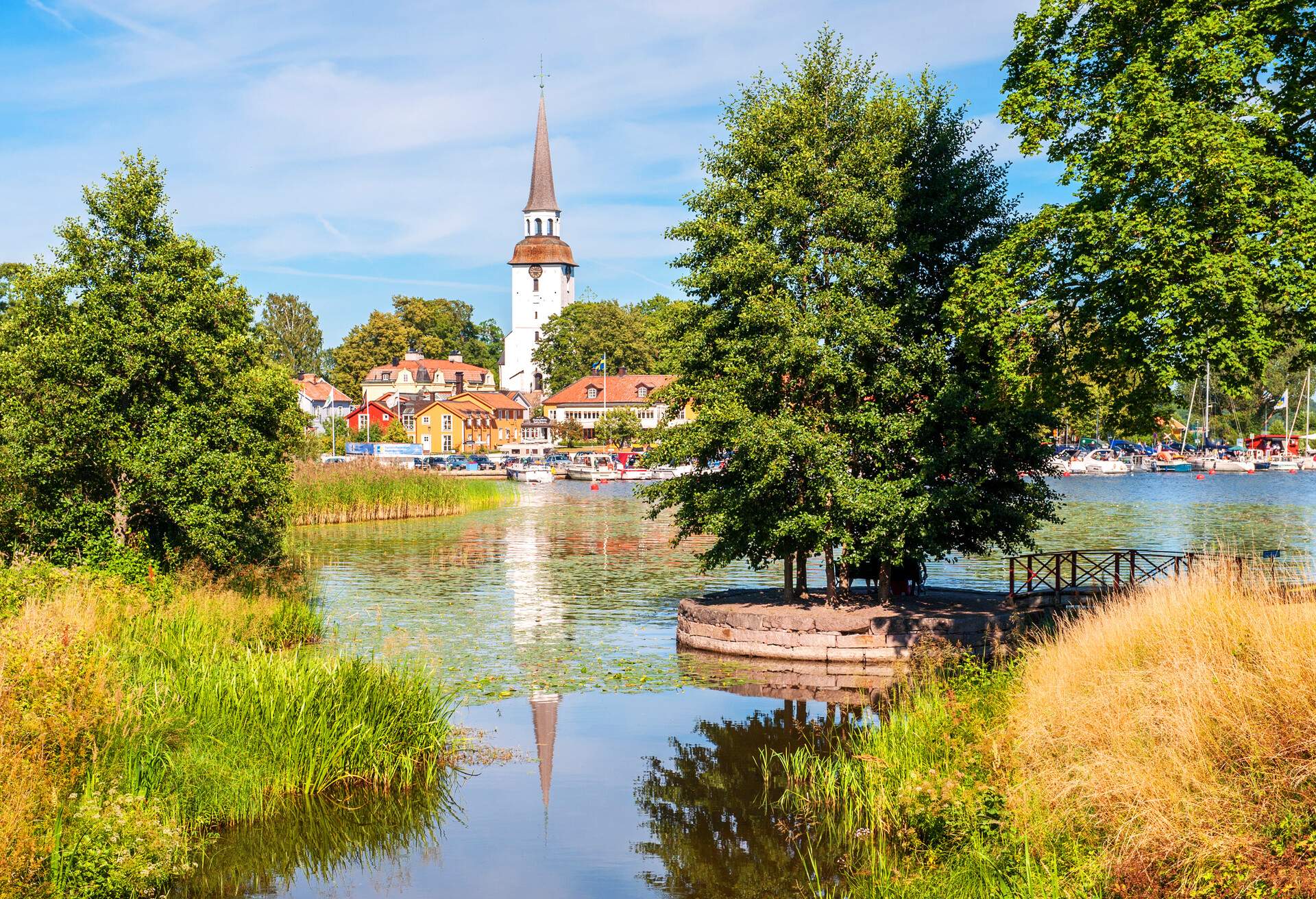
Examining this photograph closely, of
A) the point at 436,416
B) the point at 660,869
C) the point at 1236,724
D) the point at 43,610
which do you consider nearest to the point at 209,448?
the point at 43,610

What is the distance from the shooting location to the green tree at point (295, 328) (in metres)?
175

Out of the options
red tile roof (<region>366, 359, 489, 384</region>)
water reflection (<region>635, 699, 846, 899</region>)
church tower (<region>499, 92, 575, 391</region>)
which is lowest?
water reflection (<region>635, 699, 846, 899</region>)

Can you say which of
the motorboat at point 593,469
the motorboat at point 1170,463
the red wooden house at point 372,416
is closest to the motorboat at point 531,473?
the motorboat at point 593,469

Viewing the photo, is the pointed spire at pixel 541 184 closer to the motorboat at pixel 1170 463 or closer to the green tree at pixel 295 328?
the green tree at pixel 295 328

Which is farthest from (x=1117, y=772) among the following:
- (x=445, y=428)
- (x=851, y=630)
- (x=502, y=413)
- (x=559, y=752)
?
(x=502, y=413)

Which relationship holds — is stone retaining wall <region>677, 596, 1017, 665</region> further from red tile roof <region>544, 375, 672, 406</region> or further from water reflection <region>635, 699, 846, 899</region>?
red tile roof <region>544, 375, 672, 406</region>

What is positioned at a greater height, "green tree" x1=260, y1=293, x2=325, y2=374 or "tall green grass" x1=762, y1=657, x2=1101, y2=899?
"green tree" x1=260, y1=293, x2=325, y2=374

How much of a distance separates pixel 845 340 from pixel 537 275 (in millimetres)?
165219

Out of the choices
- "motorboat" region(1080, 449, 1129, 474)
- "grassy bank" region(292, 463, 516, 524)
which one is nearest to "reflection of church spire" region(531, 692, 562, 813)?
"grassy bank" region(292, 463, 516, 524)

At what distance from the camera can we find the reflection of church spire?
1551 centimetres

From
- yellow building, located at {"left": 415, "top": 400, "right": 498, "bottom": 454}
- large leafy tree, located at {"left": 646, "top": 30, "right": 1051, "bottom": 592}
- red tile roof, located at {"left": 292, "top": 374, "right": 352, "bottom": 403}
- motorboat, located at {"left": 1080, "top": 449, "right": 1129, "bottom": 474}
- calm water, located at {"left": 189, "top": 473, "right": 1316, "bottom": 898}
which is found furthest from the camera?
red tile roof, located at {"left": 292, "top": 374, "right": 352, "bottom": 403}

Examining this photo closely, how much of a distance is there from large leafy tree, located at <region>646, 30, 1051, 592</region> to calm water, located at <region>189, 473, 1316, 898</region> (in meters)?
3.08

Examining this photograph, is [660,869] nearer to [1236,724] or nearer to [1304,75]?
[1236,724]

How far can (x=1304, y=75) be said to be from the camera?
17.0m
